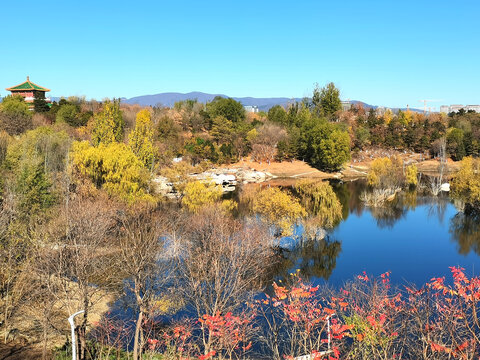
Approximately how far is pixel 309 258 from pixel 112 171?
14236mm

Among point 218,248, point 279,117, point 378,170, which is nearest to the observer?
point 218,248

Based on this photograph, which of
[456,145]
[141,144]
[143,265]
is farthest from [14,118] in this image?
[456,145]

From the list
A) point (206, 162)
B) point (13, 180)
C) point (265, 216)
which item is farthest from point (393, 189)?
point (13, 180)

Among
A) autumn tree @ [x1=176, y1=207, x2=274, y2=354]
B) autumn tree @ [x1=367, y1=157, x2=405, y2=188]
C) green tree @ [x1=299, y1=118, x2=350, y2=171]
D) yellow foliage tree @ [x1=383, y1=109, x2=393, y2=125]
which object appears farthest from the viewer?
yellow foliage tree @ [x1=383, y1=109, x2=393, y2=125]

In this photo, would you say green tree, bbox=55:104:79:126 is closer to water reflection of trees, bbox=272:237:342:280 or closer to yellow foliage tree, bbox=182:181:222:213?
yellow foliage tree, bbox=182:181:222:213

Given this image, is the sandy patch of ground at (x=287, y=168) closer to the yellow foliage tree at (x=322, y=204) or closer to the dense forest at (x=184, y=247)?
the dense forest at (x=184, y=247)

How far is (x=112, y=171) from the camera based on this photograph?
2698 centimetres

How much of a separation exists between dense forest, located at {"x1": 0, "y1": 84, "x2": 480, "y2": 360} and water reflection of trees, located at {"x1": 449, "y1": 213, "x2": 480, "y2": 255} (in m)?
1.20

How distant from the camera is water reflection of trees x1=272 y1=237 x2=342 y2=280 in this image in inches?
830

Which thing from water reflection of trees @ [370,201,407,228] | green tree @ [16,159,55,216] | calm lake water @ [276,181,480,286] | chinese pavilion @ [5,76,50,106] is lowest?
calm lake water @ [276,181,480,286]

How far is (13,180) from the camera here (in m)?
25.5

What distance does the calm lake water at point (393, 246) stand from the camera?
21.4 meters

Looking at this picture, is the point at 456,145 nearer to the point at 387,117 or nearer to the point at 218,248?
the point at 387,117

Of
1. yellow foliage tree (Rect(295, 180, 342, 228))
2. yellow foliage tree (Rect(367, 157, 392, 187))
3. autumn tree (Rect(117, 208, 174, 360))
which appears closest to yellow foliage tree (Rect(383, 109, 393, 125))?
yellow foliage tree (Rect(367, 157, 392, 187))
